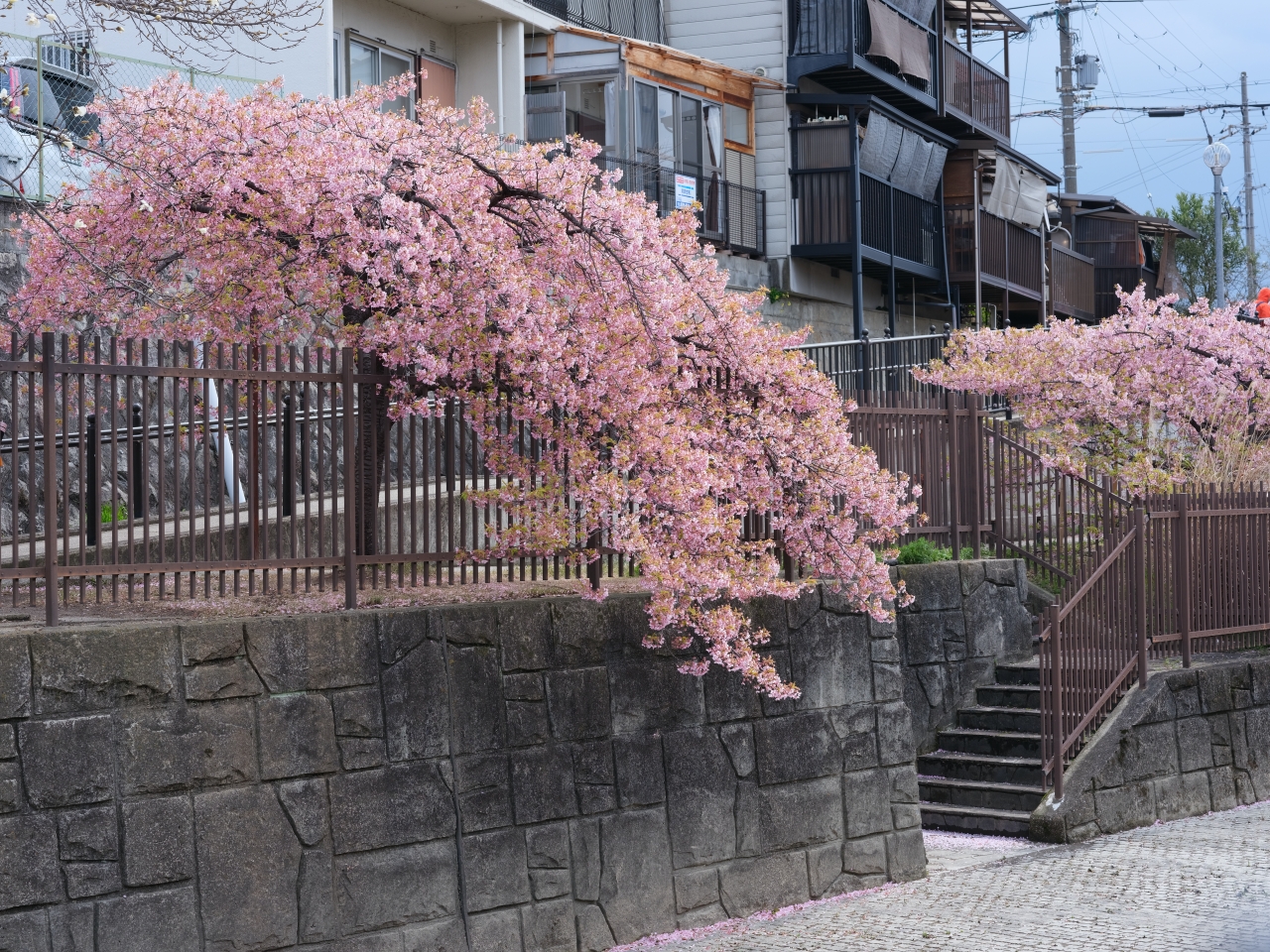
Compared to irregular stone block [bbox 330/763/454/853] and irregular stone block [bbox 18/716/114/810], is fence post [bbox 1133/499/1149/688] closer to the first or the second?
irregular stone block [bbox 330/763/454/853]

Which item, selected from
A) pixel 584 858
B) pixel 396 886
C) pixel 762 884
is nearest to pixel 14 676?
pixel 396 886

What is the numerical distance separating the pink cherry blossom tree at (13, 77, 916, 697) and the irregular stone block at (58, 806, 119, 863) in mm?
2554

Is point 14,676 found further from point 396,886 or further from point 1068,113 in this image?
point 1068,113

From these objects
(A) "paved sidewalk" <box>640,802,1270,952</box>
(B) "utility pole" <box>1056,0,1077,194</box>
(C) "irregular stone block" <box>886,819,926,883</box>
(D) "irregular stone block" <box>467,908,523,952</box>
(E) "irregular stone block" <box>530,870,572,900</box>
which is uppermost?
(B) "utility pole" <box>1056,0,1077,194</box>

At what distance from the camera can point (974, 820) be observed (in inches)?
464

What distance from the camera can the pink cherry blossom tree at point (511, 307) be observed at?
825 cm

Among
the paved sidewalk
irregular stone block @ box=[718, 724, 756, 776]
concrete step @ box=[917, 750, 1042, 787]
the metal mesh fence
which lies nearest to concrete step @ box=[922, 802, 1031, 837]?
concrete step @ box=[917, 750, 1042, 787]

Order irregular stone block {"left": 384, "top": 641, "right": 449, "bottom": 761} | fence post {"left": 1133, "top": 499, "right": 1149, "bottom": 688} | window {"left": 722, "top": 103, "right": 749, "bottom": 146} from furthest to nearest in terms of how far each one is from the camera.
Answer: window {"left": 722, "top": 103, "right": 749, "bottom": 146}
fence post {"left": 1133, "top": 499, "right": 1149, "bottom": 688}
irregular stone block {"left": 384, "top": 641, "right": 449, "bottom": 761}

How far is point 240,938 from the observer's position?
22.3ft

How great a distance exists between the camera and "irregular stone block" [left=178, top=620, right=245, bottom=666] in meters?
6.80

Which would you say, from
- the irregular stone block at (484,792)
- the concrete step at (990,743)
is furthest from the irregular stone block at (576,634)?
the concrete step at (990,743)

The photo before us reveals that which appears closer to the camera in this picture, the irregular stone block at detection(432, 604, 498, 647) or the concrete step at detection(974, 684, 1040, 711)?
the irregular stone block at detection(432, 604, 498, 647)

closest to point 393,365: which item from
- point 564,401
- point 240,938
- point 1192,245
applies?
point 564,401

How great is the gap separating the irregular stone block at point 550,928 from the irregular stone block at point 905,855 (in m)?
2.75
